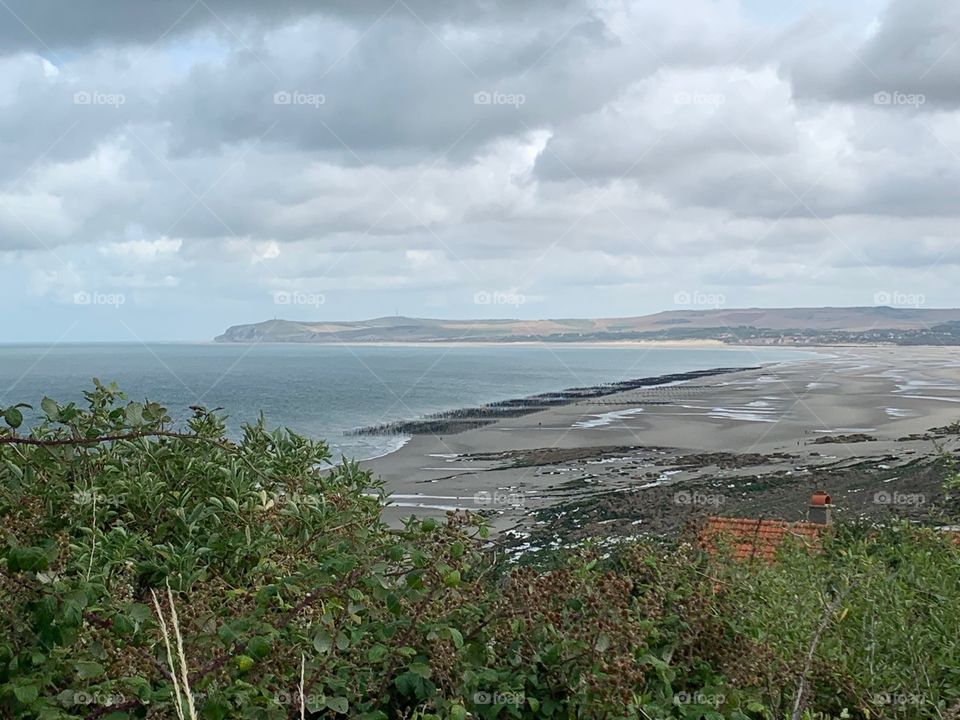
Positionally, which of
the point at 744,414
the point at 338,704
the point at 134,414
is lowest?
the point at 744,414

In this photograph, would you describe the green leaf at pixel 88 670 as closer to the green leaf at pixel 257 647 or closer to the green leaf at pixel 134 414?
the green leaf at pixel 257 647

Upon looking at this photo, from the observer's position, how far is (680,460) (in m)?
20.5

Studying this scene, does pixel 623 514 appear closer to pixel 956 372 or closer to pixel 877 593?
pixel 877 593

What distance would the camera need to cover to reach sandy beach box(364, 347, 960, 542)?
40.7 feet

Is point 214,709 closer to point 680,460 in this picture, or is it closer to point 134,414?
point 134,414

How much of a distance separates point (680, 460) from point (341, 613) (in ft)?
62.4

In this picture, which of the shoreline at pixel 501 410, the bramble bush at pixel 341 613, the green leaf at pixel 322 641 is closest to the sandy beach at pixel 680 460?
the shoreline at pixel 501 410

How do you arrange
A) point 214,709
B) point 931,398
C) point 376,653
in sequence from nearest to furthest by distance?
point 214,709 < point 376,653 < point 931,398

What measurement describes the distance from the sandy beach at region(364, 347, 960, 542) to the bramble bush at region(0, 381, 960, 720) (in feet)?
3.67

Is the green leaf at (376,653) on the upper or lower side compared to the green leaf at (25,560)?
lower

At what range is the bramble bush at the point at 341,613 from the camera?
194cm

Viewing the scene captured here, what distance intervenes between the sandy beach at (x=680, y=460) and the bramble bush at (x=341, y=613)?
112cm

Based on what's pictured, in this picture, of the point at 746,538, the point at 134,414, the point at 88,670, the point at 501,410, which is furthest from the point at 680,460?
the point at 88,670

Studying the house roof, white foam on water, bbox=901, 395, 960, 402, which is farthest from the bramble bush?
white foam on water, bbox=901, 395, 960, 402
